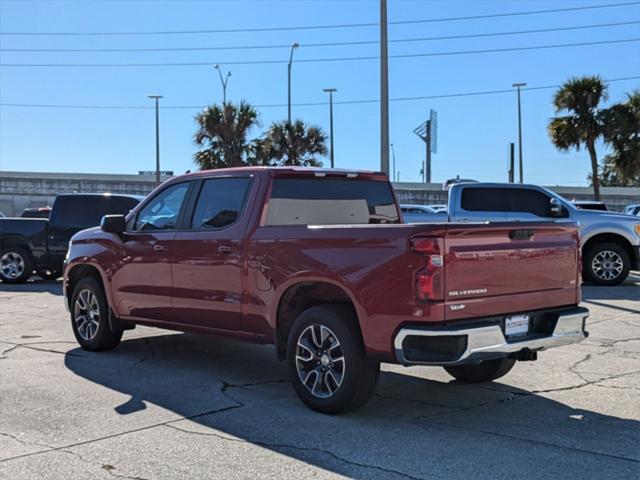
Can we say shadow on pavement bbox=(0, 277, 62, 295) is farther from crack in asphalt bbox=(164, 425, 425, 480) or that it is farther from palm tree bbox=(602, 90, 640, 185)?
palm tree bbox=(602, 90, 640, 185)

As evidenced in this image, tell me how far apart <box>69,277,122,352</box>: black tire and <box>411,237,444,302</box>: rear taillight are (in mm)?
4347

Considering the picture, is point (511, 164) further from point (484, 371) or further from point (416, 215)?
point (484, 371)

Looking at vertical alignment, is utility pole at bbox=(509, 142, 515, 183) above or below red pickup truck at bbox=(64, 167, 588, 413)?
above

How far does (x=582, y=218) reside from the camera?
14.1m

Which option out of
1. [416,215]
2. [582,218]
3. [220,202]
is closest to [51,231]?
[416,215]

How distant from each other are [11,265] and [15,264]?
0.11m

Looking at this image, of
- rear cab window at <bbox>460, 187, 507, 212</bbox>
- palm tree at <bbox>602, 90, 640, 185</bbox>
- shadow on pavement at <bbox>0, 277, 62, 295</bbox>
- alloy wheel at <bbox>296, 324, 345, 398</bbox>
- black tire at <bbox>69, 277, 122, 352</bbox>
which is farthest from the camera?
palm tree at <bbox>602, 90, 640, 185</bbox>

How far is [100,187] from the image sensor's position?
44.1 m

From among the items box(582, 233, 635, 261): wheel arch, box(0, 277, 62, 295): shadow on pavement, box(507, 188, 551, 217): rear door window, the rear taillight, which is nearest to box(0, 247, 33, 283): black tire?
box(0, 277, 62, 295): shadow on pavement

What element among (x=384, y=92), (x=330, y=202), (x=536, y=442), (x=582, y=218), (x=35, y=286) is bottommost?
(x=35, y=286)

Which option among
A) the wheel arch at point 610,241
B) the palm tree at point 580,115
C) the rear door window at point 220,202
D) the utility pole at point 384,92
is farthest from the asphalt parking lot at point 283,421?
the palm tree at point 580,115

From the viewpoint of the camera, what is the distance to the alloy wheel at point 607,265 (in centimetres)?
1405

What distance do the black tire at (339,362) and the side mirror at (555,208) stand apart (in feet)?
31.3

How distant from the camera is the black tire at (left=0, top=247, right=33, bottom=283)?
50.9 feet
